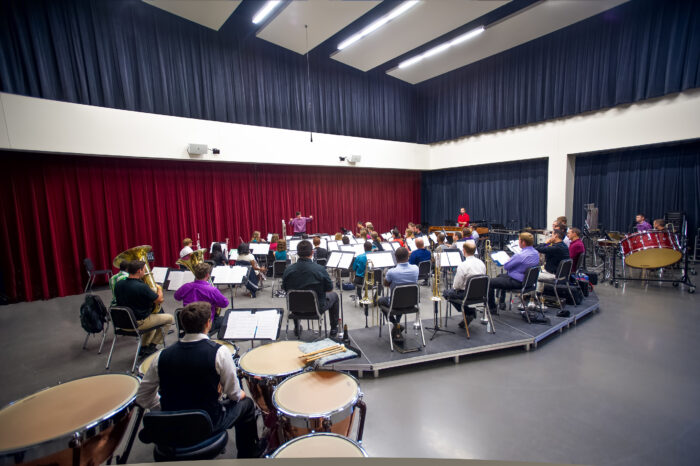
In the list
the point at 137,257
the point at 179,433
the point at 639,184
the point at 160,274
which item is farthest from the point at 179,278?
the point at 639,184

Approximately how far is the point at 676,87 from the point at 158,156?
571 inches

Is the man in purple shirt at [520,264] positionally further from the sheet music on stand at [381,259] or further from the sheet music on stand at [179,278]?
the sheet music on stand at [179,278]

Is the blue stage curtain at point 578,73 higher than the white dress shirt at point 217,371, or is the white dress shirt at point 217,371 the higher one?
the blue stage curtain at point 578,73

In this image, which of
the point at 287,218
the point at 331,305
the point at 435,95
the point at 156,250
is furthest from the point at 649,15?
the point at 156,250

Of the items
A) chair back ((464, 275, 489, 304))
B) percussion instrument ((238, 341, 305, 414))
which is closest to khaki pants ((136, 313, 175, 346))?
percussion instrument ((238, 341, 305, 414))

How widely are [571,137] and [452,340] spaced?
33.4 feet

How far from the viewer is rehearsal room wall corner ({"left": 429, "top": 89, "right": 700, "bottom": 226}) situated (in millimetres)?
8594

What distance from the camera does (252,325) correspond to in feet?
9.43

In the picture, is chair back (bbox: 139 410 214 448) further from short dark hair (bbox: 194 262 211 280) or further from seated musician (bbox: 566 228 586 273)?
seated musician (bbox: 566 228 586 273)

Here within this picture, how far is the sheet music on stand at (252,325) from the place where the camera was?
2.83m

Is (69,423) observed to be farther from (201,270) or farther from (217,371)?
(201,270)

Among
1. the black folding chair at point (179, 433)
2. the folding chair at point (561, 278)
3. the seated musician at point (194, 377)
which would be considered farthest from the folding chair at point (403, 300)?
the folding chair at point (561, 278)

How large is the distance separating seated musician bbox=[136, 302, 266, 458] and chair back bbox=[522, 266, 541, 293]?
4.56 metres

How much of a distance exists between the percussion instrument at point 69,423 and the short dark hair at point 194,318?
2.14 feet
